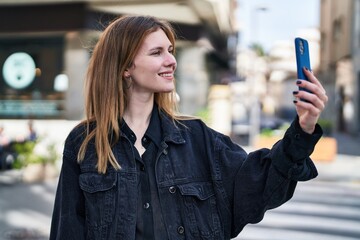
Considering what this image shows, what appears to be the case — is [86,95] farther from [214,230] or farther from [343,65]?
[343,65]

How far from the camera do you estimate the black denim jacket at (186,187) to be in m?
1.91

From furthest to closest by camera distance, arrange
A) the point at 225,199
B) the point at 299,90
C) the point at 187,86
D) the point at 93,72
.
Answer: the point at 187,86
the point at 93,72
the point at 225,199
the point at 299,90

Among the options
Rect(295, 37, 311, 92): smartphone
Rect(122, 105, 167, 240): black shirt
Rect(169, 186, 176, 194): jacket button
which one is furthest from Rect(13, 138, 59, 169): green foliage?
Rect(295, 37, 311, 92): smartphone

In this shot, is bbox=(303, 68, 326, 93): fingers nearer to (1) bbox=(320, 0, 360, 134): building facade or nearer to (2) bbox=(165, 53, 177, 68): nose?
(2) bbox=(165, 53, 177, 68): nose

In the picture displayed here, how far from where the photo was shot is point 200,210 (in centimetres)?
196

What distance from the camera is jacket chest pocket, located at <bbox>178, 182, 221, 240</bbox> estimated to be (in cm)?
193

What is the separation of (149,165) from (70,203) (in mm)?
341

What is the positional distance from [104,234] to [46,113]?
48.6ft

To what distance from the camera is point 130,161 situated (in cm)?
201

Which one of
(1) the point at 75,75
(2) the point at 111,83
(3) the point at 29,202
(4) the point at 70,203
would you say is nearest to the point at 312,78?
(2) the point at 111,83

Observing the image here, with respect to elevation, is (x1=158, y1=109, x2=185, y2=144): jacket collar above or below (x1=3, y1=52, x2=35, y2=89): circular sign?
below

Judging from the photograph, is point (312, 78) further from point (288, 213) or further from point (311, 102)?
point (288, 213)

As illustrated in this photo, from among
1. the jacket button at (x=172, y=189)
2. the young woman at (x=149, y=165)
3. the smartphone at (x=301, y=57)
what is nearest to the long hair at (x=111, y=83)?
the young woman at (x=149, y=165)

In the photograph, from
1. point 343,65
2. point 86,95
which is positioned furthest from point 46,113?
point 343,65
